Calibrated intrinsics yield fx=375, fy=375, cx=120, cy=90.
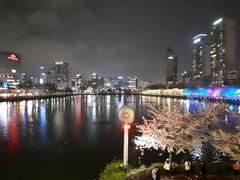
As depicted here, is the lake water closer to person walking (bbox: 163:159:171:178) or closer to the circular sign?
the circular sign

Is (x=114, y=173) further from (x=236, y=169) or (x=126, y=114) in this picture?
(x=236, y=169)

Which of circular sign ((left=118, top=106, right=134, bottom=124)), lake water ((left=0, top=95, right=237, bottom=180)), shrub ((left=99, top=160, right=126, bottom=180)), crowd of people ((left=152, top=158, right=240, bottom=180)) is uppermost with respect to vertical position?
circular sign ((left=118, top=106, right=134, bottom=124))

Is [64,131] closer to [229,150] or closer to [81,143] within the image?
[81,143]

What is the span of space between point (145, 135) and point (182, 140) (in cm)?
298

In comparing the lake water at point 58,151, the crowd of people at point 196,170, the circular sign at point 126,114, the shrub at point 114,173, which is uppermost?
the circular sign at point 126,114

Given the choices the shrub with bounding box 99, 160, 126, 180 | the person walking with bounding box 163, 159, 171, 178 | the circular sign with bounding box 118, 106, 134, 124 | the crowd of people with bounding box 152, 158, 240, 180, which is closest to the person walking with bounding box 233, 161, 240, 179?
the crowd of people with bounding box 152, 158, 240, 180

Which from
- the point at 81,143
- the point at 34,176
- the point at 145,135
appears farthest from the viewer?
the point at 81,143

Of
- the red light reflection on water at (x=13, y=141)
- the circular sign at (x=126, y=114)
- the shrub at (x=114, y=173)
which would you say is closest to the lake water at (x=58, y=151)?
the red light reflection on water at (x=13, y=141)

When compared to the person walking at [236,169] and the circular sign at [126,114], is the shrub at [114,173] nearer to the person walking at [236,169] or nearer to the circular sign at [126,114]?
the circular sign at [126,114]

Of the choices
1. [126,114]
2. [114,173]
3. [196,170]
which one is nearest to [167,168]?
[196,170]

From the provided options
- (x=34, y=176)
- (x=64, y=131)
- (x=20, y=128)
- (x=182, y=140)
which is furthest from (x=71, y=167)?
(x=20, y=128)

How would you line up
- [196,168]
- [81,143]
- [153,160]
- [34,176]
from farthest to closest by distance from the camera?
[81,143] < [153,160] < [34,176] < [196,168]

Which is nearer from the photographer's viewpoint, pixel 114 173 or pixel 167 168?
pixel 167 168

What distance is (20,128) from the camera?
59875 millimetres
